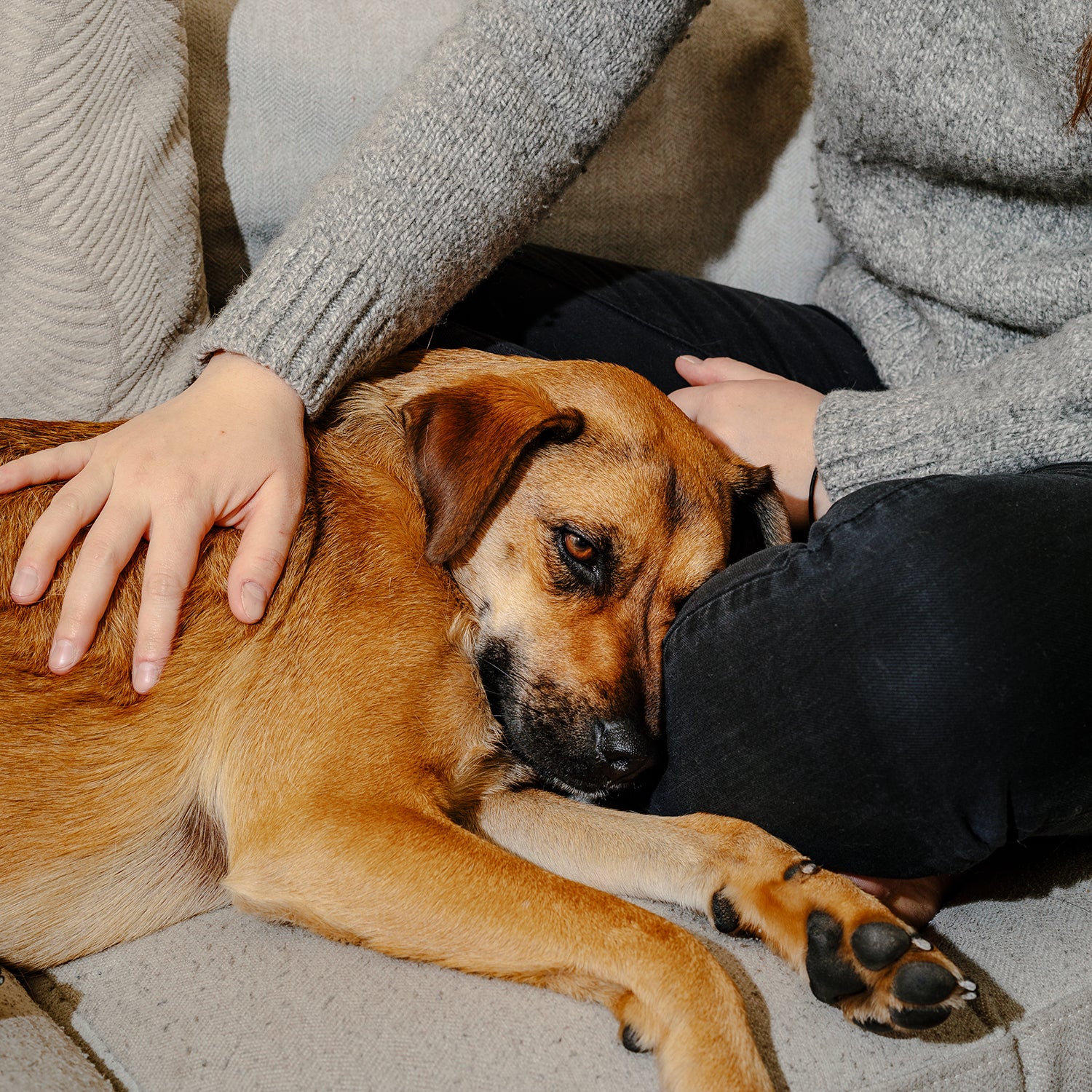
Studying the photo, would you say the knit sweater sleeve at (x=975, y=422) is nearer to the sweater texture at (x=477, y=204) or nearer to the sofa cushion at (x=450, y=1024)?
the sweater texture at (x=477, y=204)

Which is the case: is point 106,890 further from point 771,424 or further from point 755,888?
point 771,424

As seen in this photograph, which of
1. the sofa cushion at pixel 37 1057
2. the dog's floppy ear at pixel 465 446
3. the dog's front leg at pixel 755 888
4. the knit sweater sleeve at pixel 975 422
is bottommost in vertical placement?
the dog's front leg at pixel 755 888

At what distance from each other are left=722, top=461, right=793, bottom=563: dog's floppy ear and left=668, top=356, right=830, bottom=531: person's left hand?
0.07 metres

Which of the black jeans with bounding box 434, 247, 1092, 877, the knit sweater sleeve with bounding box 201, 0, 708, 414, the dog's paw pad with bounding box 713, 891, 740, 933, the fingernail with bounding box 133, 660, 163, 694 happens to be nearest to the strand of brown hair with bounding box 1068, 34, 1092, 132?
the black jeans with bounding box 434, 247, 1092, 877

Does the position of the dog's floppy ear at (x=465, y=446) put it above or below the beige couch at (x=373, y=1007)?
above

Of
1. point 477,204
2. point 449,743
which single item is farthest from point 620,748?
point 477,204

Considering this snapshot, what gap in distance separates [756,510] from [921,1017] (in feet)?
4.29

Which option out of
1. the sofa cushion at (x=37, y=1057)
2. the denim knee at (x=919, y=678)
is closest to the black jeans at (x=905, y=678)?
the denim knee at (x=919, y=678)

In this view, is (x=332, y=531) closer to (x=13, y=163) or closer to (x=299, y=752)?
(x=299, y=752)

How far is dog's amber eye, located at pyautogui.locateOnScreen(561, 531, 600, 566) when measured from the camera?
80.0 inches

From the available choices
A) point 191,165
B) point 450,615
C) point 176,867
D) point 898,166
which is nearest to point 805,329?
point 898,166

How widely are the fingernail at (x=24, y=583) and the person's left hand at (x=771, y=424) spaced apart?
1.68 meters

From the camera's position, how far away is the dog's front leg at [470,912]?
148 cm

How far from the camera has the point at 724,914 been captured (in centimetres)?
173
